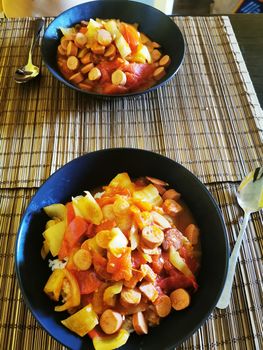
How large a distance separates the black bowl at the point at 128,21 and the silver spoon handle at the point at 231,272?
0.66m

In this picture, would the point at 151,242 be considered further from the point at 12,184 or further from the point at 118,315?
the point at 12,184

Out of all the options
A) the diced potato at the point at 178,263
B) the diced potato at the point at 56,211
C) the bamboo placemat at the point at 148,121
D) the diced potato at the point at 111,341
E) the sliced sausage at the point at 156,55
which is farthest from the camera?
the sliced sausage at the point at 156,55

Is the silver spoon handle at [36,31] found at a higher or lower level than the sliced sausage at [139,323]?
higher

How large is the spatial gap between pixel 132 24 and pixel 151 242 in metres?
1.02

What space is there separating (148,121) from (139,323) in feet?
2.35

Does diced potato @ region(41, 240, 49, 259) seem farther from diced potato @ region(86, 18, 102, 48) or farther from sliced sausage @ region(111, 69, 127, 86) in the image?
diced potato @ region(86, 18, 102, 48)

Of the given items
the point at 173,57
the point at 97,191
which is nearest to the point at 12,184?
the point at 97,191

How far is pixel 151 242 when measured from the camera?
0.86m

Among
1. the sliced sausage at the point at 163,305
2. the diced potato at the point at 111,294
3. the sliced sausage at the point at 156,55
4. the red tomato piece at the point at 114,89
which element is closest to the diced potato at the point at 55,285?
the diced potato at the point at 111,294

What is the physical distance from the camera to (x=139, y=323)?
82 centimetres

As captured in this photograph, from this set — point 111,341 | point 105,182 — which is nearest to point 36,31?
point 105,182

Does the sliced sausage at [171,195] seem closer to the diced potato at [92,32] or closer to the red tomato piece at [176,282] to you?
the red tomato piece at [176,282]

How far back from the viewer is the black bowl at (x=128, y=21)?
140 centimetres

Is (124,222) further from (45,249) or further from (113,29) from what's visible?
(113,29)
